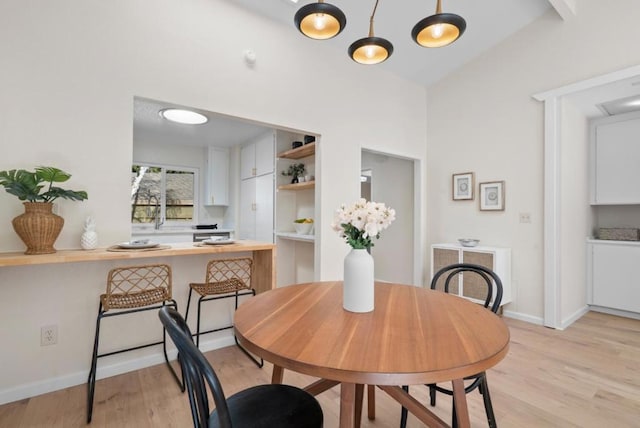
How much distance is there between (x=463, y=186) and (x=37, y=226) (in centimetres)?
424

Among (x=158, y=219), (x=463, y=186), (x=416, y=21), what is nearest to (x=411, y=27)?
(x=416, y=21)

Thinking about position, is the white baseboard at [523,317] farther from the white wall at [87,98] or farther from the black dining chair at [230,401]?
the white wall at [87,98]

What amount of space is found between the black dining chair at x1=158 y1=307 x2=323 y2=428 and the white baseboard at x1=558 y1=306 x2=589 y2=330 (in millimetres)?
3349

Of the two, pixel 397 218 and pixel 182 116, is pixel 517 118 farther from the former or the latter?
pixel 182 116

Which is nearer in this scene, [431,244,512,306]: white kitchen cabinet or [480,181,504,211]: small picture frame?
[431,244,512,306]: white kitchen cabinet

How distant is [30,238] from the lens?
176 cm

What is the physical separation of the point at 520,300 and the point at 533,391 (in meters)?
1.76

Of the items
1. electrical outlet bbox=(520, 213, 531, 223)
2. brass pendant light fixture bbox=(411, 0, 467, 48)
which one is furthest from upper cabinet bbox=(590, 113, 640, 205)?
brass pendant light fixture bbox=(411, 0, 467, 48)

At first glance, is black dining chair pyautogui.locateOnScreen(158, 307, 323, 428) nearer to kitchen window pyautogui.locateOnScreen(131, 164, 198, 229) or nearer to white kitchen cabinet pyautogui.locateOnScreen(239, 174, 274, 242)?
white kitchen cabinet pyautogui.locateOnScreen(239, 174, 274, 242)

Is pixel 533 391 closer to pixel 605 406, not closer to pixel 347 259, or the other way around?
pixel 605 406

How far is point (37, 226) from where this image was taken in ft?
5.79

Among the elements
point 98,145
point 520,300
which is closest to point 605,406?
point 520,300

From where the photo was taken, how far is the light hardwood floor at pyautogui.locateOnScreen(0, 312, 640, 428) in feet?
5.72

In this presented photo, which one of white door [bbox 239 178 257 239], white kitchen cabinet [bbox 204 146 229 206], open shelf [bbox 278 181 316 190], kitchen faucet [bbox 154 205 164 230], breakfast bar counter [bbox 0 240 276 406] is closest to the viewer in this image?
breakfast bar counter [bbox 0 240 276 406]
